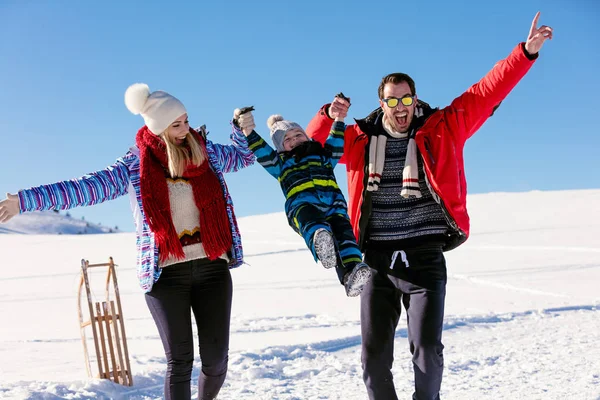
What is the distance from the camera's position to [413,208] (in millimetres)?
3832

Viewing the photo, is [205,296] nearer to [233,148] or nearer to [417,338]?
[233,148]

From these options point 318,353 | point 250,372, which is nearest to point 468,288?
point 318,353

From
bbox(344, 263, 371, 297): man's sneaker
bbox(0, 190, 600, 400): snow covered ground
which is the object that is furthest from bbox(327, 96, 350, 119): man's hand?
bbox(0, 190, 600, 400): snow covered ground

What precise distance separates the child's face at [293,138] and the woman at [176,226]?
0.64 metres

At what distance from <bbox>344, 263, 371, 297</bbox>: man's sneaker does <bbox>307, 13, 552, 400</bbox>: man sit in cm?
16

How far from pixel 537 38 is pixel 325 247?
1767mm

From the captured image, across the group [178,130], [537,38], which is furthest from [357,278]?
[537,38]

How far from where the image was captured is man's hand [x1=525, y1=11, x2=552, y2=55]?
3816 mm

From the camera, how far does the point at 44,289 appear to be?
16625mm

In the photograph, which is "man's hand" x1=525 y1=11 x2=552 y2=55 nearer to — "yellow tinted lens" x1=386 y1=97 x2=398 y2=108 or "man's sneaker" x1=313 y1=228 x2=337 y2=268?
"yellow tinted lens" x1=386 y1=97 x2=398 y2=108

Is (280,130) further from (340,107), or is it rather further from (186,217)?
(186,217)

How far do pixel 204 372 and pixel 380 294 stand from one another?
1.12 m

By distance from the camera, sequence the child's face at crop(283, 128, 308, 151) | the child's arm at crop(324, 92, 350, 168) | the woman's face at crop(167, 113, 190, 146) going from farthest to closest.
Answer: the child's face at crop(283, 128, 308, 151) → the child's arm at crop(324, 92, 350, 168) → the woman's face at crop(167, 113, 190, 146)

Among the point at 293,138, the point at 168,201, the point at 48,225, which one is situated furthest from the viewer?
the point at 48,225
